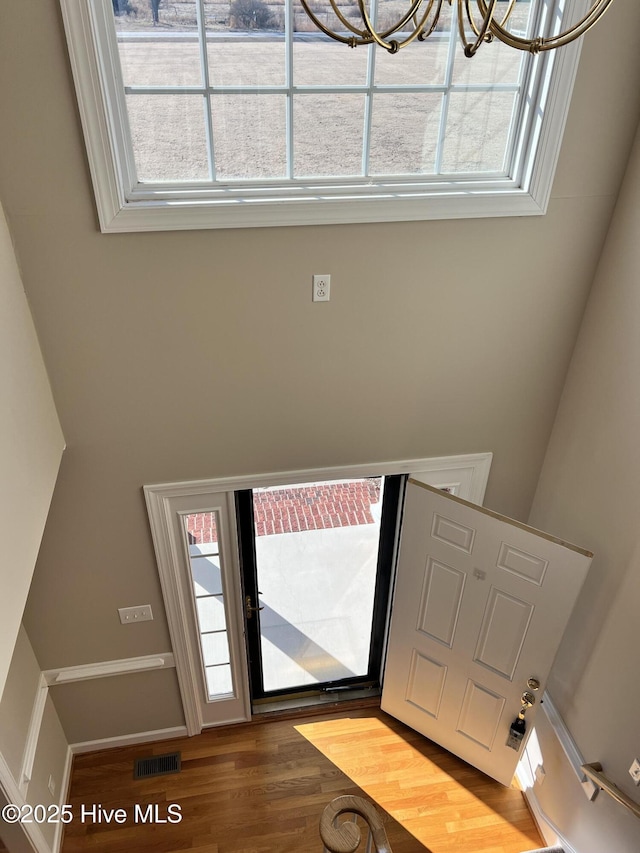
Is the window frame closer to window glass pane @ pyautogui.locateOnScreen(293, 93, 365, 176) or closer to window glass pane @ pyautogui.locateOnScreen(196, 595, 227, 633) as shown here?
window glass pane @ pyautogui.locateOnScreen(293, 93, 365, 176)

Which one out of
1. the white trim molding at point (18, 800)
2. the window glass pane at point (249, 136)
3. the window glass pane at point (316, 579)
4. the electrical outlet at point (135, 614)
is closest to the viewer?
the window glass pane at point (249, 136)

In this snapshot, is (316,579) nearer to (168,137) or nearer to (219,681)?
(219,681)

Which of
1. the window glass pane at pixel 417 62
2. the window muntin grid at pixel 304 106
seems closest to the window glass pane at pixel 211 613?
the window muntin grid at pixel 304 106

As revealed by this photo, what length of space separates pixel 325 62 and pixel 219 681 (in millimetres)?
3517

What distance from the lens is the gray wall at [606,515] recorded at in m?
2.67

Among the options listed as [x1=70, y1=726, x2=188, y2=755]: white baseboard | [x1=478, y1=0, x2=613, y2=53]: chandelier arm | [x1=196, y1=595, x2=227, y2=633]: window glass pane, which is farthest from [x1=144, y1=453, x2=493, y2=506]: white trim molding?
[x1=478, y1=0, x2=613, y2=53]: chandelier arm

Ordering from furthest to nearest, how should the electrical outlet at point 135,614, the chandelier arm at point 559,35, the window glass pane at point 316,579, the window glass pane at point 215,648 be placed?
the window glass pane at point 316,579
the window glass pane at point 215,648
the electrical outlet at point 135,614
the chandelier arm at point 559,35

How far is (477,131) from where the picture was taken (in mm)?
2666

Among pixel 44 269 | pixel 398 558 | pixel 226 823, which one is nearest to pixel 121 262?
pixel 44 269

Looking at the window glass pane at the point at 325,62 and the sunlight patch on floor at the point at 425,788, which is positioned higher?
the window glass pane at the point at 325,62

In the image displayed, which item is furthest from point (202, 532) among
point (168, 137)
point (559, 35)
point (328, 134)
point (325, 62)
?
point (559, 35)

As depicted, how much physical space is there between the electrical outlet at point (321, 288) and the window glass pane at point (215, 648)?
7.20 ft

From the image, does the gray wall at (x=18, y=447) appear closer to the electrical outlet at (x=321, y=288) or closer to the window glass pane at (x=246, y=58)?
the window glass pane at (x=246, y=58)

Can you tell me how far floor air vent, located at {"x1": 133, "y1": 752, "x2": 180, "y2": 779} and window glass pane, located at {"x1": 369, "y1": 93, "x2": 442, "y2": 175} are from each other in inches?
143
